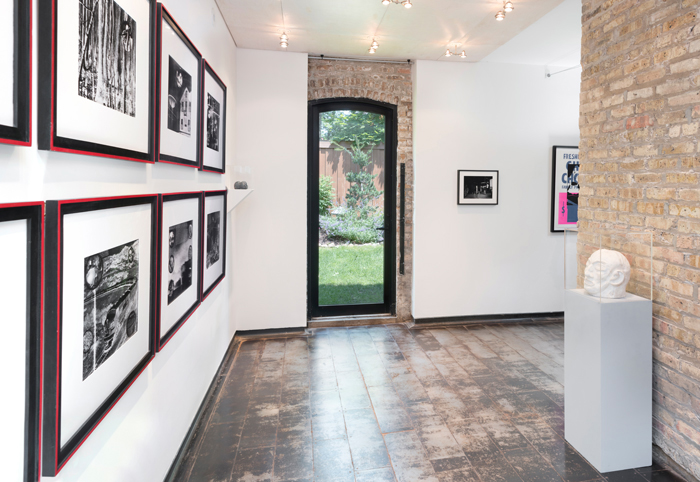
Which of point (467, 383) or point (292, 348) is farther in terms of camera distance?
point (292, 348)

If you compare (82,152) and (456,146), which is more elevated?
(456,146)

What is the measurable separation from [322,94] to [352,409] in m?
3.36

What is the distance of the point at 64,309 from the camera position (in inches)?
43.2

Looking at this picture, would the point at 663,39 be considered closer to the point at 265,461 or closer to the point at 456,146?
the point at 456,146

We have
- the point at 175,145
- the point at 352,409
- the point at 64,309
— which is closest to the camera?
the point at 64,309

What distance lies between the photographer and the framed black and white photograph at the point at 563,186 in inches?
199

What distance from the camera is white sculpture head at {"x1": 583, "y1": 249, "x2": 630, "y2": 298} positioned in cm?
229

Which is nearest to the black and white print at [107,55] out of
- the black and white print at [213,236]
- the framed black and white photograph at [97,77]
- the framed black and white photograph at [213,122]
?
the framed black and white photograph at [97,77]

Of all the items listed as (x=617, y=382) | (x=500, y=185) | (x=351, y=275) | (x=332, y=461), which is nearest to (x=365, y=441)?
(x=332, y=461)

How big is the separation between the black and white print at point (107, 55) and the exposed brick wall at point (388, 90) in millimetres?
3364

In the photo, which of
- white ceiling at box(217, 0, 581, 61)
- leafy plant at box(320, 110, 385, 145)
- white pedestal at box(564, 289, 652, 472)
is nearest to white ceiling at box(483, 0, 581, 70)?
white ceiling at box(217, 0, 581, 61)

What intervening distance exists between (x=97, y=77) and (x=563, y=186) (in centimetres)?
513

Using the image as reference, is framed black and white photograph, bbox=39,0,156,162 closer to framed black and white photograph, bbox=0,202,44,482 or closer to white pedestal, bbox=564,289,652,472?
framed black and white photograph, bbox=0,202,44,482

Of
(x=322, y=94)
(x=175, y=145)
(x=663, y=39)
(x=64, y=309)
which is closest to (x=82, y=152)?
(x=64, y=309)
